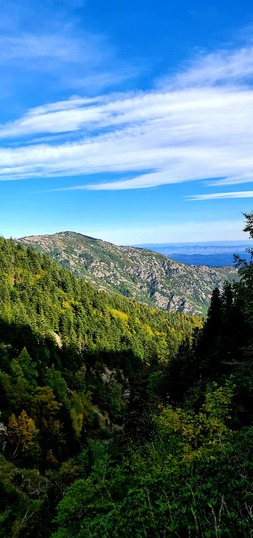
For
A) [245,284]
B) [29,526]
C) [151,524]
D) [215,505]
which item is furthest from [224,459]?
[29,526]

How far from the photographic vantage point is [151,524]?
9297mm

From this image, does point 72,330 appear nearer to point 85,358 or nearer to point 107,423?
point 85,358

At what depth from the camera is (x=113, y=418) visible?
12081cm

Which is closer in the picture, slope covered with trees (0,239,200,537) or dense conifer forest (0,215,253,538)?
dense conifer forest (0,215,253,538)

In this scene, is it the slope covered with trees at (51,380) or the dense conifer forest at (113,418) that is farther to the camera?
the slope covered with trees at (51,380)

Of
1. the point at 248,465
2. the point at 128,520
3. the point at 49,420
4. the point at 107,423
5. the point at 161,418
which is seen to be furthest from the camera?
the point at 107,423

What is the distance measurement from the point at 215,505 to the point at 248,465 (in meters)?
2.68

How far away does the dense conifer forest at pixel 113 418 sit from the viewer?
35.2 feet

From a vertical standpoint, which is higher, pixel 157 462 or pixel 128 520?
pixel 128 520

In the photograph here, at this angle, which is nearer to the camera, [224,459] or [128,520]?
[128,520]

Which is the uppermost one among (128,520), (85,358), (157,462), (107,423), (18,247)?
(18,247)

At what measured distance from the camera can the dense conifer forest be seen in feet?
35.2

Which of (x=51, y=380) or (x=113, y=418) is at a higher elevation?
(x=51, y=380)

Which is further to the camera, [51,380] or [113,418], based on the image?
[113,418]
